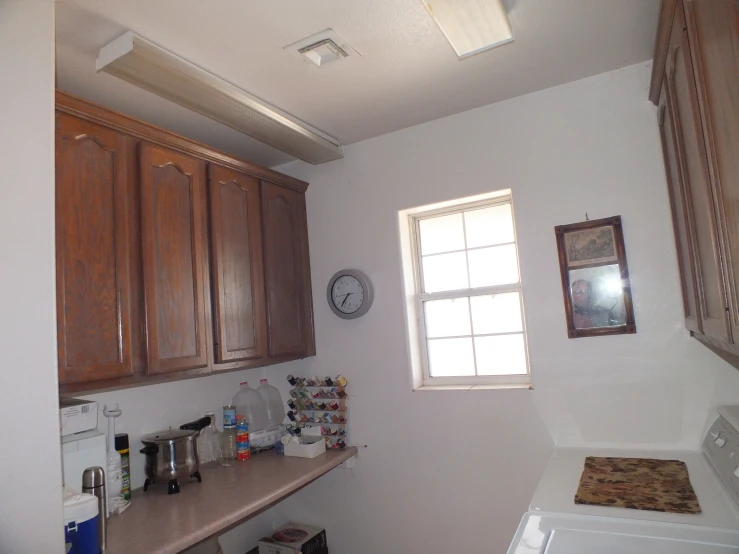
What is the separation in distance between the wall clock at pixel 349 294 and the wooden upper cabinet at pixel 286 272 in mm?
183

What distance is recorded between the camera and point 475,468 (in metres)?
2.44

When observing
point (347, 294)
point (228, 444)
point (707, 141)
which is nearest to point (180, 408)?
point (228, 444)

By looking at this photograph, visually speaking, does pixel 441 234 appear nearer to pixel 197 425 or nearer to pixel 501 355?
pixel 501 355

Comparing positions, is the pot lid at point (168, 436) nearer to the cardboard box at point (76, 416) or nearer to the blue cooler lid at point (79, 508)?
the cardboard box at point (76, 416)

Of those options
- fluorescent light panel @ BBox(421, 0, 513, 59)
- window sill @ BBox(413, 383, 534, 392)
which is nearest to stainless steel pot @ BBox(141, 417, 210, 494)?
window sill @ BBox(413, 383, 534, 392)

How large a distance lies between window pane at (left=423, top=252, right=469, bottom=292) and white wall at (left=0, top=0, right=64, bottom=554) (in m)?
1.91

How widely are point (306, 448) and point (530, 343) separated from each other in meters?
1.30

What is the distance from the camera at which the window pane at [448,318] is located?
2695mm

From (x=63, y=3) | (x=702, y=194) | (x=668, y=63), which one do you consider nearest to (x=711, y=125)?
(x=702, y=194)

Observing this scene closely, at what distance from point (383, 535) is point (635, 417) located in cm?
143

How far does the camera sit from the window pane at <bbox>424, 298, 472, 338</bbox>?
2695 mm

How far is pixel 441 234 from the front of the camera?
9.14ft

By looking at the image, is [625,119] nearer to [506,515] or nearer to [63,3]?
[506,515]

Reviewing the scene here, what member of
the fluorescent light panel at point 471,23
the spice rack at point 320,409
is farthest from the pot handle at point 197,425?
the fluorescent light panel at point 471,23
